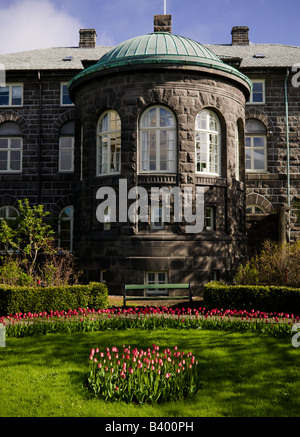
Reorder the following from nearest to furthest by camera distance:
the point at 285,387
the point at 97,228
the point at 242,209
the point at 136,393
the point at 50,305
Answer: the point at 136,393, the point at 285,387, the point at 50,305, the point at 97,228, the point at 242,209

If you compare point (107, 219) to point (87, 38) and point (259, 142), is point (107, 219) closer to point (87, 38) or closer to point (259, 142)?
point (259, 142)

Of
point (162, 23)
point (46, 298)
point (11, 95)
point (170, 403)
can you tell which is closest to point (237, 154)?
point (162, 23)

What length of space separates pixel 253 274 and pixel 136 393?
8462 mm

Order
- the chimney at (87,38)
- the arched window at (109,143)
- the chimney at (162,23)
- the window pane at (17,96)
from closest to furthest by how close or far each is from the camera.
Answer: the arched window at (109,143), the window pane at (17,96), the chimney at (162,23), the chimney at (87,38)

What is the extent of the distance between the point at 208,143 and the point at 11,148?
11.0 m

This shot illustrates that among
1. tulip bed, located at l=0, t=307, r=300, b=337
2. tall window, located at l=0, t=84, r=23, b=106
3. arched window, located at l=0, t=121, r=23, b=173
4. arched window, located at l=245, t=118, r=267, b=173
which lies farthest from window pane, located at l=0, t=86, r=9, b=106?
tulip bed, located at l=0, t=307, r=300, b=337

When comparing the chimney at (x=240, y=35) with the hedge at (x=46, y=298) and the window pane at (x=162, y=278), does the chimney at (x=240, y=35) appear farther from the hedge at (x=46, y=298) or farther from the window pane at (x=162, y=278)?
the hedge at (x=46, y=298)

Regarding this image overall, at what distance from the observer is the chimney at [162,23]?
22719 mm

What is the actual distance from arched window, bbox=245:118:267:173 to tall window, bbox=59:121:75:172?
8832 mm

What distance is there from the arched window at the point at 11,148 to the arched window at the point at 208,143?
10.3 metres

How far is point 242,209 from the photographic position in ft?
57.5

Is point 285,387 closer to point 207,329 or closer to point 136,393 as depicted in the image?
point 136,393

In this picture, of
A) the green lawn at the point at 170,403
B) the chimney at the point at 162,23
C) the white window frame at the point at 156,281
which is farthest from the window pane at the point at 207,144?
the chimney at the point at 162,23

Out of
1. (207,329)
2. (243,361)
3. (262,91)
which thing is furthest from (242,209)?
(243,361)
